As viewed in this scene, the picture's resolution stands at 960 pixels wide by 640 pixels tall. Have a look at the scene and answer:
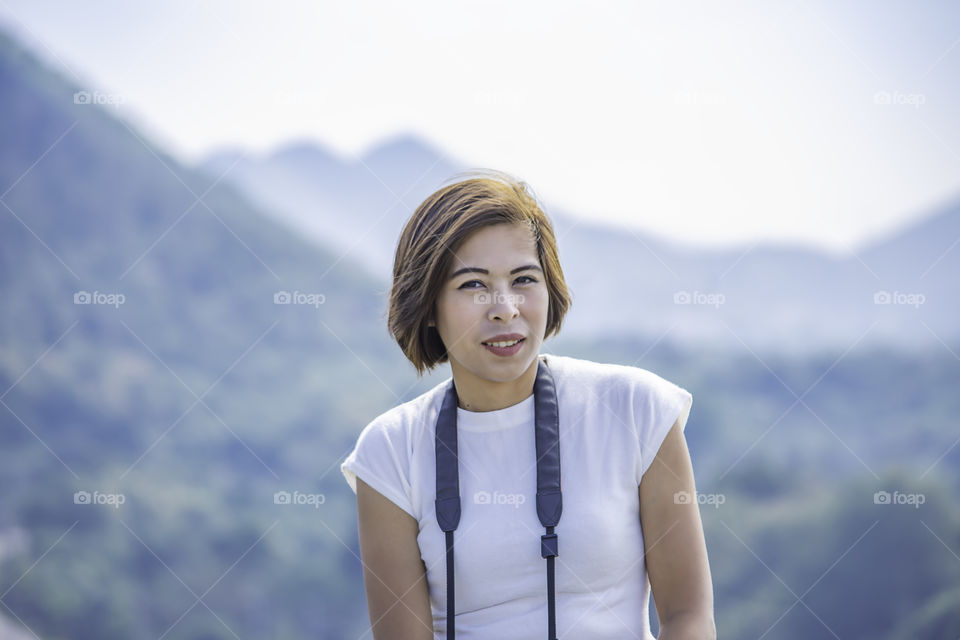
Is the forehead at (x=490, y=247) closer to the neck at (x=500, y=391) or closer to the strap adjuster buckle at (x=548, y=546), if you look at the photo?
the neck at (x=500, y=391)

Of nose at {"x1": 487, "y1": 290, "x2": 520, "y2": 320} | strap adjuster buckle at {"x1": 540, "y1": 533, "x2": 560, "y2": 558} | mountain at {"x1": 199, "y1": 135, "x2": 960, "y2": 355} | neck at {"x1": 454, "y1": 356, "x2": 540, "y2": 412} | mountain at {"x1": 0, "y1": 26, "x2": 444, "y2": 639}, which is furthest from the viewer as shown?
mountain at {"x1": 199, "y1": 135, "x2": 960, "y2": 355}

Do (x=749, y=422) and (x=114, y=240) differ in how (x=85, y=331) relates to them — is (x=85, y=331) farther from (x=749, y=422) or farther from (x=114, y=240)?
(x=749, y=422)

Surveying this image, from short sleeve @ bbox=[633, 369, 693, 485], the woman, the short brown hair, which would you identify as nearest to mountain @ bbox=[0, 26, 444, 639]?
the short brown hair

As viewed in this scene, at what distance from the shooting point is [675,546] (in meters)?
1.76

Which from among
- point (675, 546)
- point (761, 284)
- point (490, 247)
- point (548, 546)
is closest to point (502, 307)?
point (490, 247)

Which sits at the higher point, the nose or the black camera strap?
the nose

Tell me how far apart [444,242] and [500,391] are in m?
0.38

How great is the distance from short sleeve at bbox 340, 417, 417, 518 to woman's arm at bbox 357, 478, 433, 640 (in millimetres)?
23

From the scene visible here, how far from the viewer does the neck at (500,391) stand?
194cm

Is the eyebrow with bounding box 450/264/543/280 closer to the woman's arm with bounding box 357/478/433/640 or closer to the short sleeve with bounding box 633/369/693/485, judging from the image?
the short sleeve with bounding box 633/369/693/485

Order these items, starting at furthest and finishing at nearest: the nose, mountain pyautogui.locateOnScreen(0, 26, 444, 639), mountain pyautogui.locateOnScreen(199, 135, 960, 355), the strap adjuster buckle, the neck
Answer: mountain pyautogui.locateOnScreen(199, 135, 960, 355) → mountain pyautogui.locateOnScreen(0, 26, 444, 639) → the neck → the nose → the strap adjuster buckle

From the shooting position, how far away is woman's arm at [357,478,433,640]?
182 centimetres

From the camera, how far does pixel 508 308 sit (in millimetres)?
1813

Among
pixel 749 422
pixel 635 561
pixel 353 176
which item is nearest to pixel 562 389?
pixel 635 561
